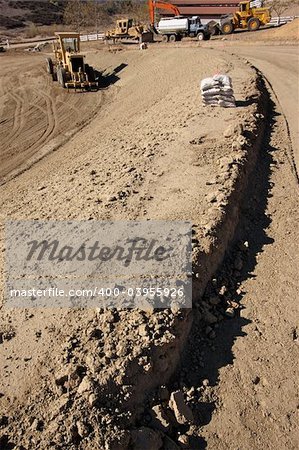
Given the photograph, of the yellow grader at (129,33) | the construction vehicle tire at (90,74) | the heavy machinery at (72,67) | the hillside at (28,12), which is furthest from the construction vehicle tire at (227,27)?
the hillside at (28,12)

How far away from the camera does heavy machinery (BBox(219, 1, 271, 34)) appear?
111 feet

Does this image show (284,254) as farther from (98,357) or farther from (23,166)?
(23,166)

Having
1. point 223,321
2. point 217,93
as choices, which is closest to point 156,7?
point 217,93

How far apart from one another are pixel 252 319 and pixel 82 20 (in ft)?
189

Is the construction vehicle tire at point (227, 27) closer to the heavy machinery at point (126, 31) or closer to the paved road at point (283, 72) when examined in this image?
the paved road at point (283, 72)

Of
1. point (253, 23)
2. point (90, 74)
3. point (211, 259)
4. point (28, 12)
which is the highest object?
point (28, 12)

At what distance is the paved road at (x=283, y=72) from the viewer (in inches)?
545

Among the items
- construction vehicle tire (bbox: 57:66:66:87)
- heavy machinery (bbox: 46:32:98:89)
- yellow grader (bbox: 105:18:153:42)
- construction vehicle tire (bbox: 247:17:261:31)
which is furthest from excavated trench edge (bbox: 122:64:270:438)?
construction vehicle tire (bbox: 247:17:261:31)

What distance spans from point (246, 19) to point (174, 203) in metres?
31.4

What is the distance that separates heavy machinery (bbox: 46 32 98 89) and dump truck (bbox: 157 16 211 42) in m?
14.9

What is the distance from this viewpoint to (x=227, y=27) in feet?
112

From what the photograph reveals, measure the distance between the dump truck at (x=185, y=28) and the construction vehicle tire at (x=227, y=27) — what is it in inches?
65.0

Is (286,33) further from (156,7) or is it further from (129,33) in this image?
(156,7)

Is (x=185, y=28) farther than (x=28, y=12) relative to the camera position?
No
